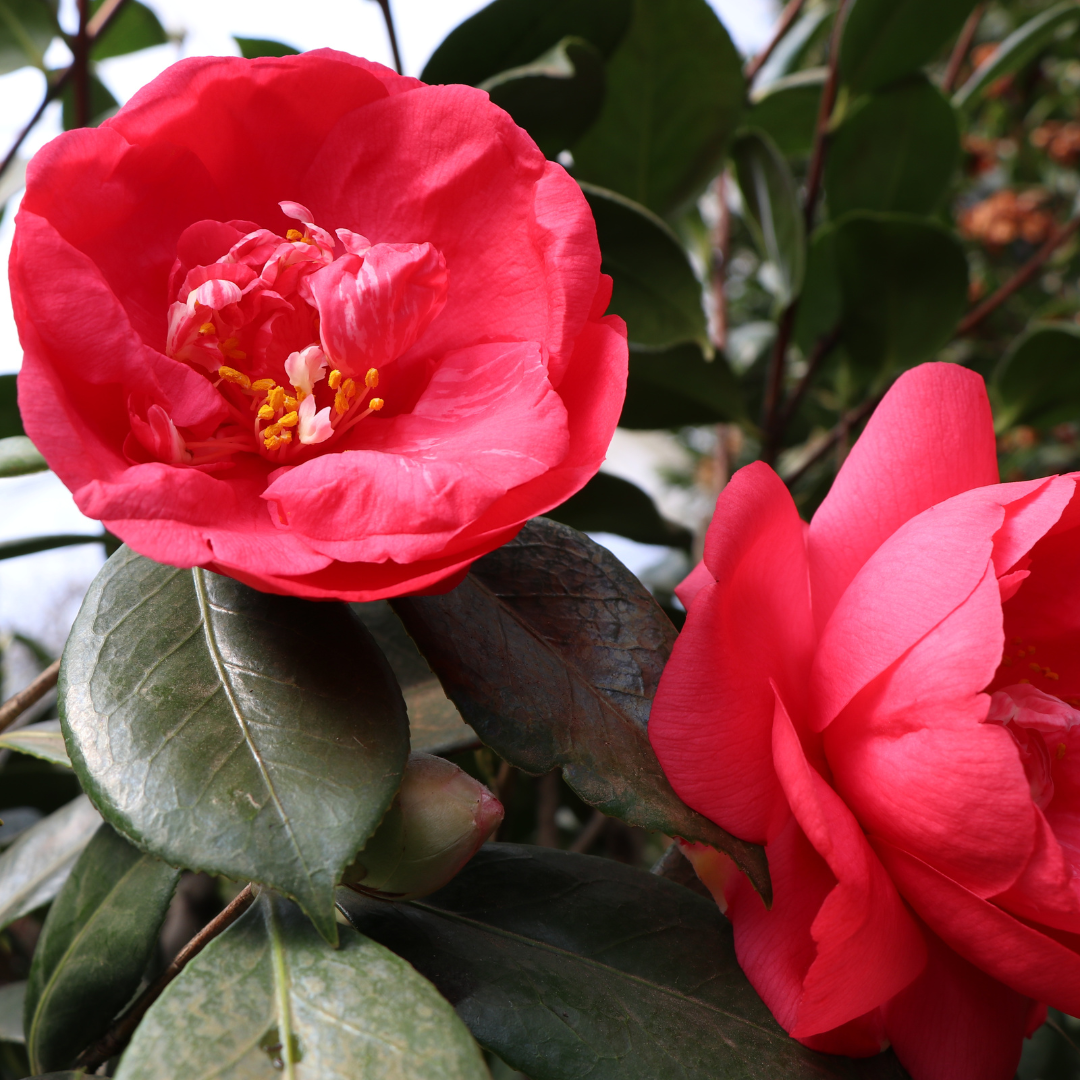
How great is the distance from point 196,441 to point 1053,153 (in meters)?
2.32

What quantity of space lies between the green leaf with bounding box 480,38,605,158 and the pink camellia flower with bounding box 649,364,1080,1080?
1.29 ft

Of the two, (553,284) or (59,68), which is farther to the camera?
(59,68)

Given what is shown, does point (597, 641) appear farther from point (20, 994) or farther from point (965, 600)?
point (20, 994)

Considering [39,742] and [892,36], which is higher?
[892,36]

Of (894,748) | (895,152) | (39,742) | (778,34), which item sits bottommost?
(39,742)

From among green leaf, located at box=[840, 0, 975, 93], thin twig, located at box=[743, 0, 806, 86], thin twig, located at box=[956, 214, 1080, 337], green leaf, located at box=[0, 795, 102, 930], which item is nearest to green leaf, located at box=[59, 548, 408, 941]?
green leaf, located at box=[0, 795, 102, 930]

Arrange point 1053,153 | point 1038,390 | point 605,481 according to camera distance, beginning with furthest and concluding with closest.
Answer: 1. point 1053,153
2. point 1038,390
3. point 605,481

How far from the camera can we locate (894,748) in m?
0.43

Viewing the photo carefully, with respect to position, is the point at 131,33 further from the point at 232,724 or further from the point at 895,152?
the point at 232,724

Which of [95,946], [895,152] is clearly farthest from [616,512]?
[95,946]

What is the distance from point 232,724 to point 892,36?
3.17 ft

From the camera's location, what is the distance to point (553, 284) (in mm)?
416

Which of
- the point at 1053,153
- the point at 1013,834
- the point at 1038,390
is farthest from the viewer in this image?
the point at 1053,153

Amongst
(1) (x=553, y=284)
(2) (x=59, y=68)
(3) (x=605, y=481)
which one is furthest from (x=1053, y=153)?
(1) (x=553, y=284)
